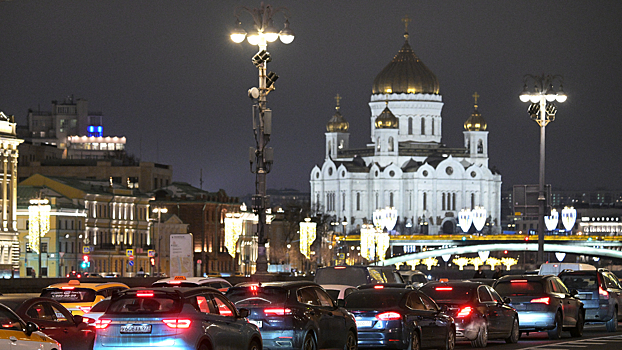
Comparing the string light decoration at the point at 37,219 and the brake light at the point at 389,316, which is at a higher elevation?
the string light decoration at the point at 37,219

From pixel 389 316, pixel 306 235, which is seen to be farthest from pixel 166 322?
pixel 306 235

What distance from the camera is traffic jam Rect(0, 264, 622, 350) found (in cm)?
1950

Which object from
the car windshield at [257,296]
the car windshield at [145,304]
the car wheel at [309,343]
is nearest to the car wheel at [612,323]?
the car wheel at [309,343]

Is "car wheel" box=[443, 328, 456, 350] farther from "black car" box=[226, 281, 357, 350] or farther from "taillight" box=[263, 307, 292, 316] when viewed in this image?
"taillight" box=[263, 307, 292, 316]

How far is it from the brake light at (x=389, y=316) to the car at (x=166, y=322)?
16.7 ft

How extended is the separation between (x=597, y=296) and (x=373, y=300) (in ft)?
35.6

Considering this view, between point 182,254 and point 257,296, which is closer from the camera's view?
point 257,296

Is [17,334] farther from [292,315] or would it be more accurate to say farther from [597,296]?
[597,296]

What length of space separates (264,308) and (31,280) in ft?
122

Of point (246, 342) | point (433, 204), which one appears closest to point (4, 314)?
point (246, 342)

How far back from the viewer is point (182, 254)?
172ft

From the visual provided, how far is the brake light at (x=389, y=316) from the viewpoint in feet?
81.5

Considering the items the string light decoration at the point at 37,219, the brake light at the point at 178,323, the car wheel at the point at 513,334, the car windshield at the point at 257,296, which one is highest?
the string light decoration at the point at 37,219

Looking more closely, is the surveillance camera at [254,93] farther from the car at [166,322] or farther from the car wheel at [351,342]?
the car at [166,322]
